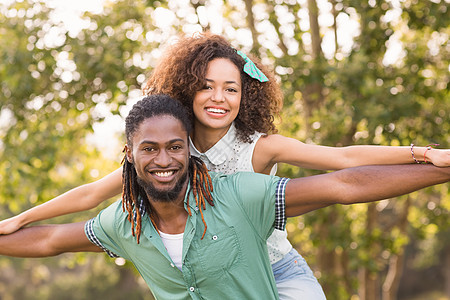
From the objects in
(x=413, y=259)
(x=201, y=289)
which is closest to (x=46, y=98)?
(x=201, y=289)

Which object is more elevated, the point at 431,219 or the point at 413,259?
Answer: the point at 431,219

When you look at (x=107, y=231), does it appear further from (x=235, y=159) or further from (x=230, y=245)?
(x=235, y=159)

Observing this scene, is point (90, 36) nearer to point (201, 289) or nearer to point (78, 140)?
point (78, 140)

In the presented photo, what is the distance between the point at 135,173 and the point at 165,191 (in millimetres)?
285

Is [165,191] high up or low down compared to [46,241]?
up

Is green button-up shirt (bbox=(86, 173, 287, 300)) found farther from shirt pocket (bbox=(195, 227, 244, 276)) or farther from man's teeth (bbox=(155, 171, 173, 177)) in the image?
man's teeth (bbox=(155, 171, 173, 177))

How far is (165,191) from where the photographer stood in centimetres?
262

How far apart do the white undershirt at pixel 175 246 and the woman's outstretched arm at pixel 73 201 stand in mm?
538

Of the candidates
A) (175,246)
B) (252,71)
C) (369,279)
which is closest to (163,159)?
(175,246)

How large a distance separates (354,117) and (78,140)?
3876 mm

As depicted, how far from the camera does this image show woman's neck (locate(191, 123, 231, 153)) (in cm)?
318

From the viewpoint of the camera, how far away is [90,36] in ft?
20.7

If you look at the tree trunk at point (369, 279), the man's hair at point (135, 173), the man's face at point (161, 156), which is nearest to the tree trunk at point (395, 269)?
A: the tree trunk at point (369, 279)

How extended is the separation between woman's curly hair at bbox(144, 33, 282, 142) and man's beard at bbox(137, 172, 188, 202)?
59cm
